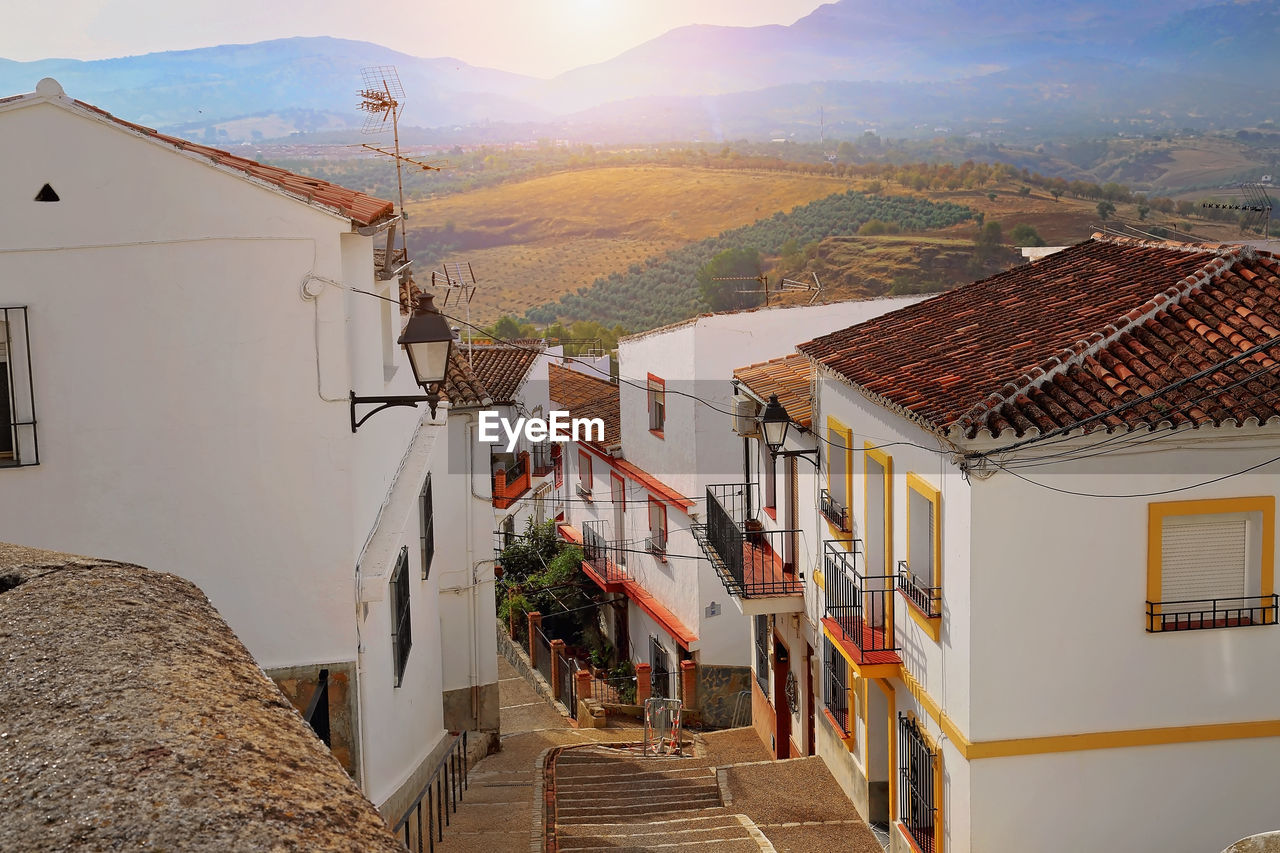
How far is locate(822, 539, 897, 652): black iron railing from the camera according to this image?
1273 cm

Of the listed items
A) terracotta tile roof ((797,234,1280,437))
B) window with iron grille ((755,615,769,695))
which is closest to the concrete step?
window with iron grille ((755,615,769,695))

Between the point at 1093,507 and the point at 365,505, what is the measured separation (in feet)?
20.0

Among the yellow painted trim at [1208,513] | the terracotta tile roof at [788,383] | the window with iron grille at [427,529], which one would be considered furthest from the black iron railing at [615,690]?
the yellow painted trim at [1208,513]

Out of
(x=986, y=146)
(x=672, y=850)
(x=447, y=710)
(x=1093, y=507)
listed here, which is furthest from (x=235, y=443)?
(x=986, y=146)

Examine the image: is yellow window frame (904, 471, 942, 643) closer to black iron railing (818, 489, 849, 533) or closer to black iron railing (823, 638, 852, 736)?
black iron railing (818, 489, 849, 533)

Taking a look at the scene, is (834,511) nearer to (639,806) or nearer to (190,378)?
(639,806)

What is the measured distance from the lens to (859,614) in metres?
13.0

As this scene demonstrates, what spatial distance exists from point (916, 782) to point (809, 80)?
157180mm

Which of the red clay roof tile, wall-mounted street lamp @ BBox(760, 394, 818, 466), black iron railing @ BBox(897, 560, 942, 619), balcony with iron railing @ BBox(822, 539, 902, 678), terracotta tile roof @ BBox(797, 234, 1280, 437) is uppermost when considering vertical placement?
the red clay roof tile

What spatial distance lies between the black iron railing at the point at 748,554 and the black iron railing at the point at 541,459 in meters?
11.6

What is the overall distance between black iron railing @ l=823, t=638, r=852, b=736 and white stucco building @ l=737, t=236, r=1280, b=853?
10.4 ft

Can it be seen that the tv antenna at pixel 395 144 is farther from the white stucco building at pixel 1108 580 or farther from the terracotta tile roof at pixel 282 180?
the white stucco building at pixel 1108 580

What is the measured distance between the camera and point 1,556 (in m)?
4.50

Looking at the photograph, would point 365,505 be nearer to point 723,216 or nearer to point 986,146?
point 723,216
